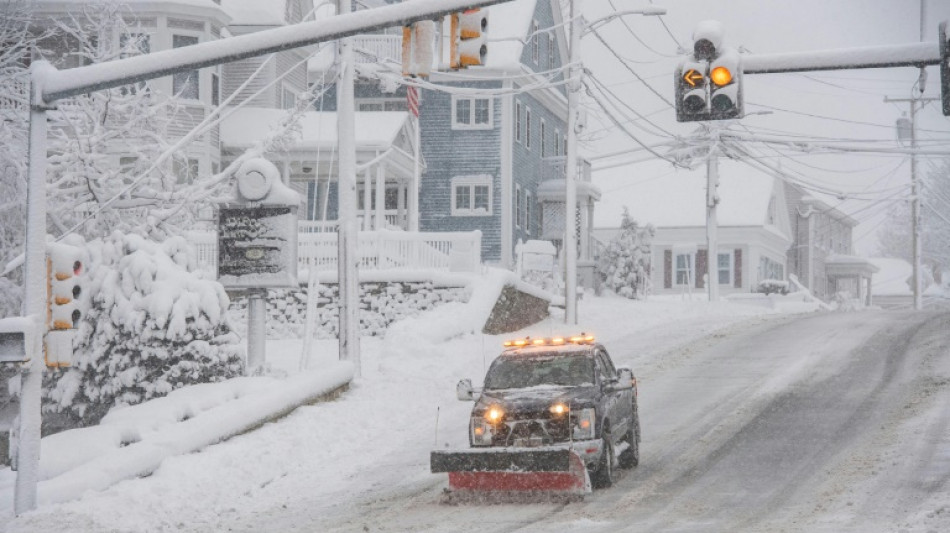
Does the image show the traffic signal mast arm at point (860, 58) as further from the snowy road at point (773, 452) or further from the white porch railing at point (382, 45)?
the white porch railing at point (382, 45)

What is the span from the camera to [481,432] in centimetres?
1470

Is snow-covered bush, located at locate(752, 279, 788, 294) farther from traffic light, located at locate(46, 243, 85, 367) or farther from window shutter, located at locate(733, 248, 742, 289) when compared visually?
traffic light, located at locate(46, 243, 85, 367)

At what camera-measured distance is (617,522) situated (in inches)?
502

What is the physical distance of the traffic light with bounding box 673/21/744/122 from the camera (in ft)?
48.4

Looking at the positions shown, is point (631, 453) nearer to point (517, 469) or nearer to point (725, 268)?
point (517, 469)

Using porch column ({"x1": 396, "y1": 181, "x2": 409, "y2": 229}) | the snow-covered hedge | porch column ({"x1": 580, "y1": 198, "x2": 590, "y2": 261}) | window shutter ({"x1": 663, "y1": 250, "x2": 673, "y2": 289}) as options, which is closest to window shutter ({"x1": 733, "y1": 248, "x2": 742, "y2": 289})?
window shutter ({"x1": 663, "y1": 250, "x2": 673, "y2": 289})

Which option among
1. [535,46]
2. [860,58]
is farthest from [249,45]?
[535,46]

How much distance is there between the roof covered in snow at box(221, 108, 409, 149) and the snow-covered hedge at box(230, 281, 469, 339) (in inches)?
292

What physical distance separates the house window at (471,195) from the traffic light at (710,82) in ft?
101

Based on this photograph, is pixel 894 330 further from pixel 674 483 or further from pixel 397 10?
pixel 397 10

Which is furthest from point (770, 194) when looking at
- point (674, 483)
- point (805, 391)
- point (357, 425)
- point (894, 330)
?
point (674, 483)

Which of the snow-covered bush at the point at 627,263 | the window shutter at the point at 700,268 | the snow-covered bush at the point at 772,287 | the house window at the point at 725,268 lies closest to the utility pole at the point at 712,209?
the snow-covered bush at the point at 627,263

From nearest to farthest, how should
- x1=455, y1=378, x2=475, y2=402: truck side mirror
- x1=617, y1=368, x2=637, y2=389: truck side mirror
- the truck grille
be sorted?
1. the truck grille
2. x1=455, y1=378, x2=475, y2=402: truck side mirror
3. x1=617, y1=368, x2=637, y2=389: truck side mirror

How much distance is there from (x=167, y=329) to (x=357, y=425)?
125 inches
